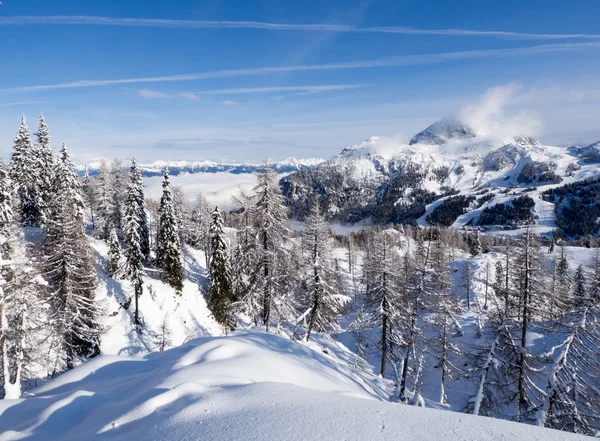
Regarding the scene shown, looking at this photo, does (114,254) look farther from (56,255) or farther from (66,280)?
(56,255)

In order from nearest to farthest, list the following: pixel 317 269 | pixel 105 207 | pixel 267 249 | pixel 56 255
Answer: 1. pixel 56 255
2. pixel 267 249
3. pixel 317 269
4. pixel 105 207

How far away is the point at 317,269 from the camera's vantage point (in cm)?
2388

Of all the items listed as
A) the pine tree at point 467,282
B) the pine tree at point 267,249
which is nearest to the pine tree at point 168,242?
the pine tree at point 267,249

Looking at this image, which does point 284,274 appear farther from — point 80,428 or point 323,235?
point 80,428

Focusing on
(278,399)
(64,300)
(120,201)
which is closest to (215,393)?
(278,399)

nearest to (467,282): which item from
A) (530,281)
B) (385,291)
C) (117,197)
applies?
(385,291)

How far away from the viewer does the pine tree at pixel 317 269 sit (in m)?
23.8

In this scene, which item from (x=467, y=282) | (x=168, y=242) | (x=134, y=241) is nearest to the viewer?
(x=134, y=241)

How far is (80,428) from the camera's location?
20.6 feet

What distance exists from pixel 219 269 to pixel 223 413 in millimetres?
35173

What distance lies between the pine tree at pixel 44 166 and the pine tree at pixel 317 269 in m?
36.7

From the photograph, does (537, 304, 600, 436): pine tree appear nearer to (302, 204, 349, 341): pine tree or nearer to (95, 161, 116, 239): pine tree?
(302, 204, 349, 341): pine tree

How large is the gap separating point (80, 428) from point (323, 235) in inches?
737

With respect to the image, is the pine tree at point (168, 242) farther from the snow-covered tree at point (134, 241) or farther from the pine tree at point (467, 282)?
the pine tree at point (467, 282)
